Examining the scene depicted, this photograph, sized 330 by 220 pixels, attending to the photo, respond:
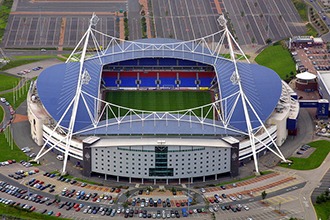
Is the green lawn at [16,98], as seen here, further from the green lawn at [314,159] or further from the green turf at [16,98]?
the green lawn at [314,159]

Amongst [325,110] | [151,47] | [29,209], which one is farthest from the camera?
[151,47]

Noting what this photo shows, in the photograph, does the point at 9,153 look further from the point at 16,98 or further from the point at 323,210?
the point at 323,210

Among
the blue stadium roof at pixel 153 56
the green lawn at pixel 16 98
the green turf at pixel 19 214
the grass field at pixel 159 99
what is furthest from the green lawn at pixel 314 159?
the green lawn at pixel 16 98

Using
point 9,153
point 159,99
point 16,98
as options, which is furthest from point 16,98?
point 159,99

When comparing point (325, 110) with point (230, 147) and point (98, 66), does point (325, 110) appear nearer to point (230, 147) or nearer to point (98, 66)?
point (230, 147)

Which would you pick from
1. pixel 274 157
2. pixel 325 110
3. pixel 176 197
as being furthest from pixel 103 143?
pixel 325 110

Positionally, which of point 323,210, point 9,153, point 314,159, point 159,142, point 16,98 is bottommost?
point 323,210
